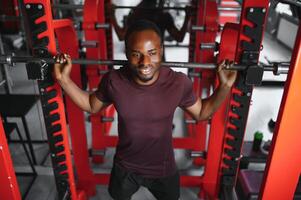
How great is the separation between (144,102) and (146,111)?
0.16 ft

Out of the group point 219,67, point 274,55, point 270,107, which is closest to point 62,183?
point 219,67

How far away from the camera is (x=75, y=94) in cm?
156

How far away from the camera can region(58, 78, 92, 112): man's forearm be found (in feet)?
5.03

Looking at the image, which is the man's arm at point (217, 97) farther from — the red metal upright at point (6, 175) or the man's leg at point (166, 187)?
the red metal upright at point (6, 175)

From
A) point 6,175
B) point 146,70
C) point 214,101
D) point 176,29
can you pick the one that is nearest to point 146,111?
point 146,70

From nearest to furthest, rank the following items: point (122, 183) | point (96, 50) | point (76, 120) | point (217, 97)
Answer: point (217, 97) < point (122, 183) < point (76, 120) < point (96, 50)

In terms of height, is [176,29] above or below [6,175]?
above

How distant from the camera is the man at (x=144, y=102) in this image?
1322 millimetres

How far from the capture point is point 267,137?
3.29 m

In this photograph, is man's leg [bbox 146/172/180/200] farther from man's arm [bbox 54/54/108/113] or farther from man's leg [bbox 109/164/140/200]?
man's arm [bbox 54/54/108/113]

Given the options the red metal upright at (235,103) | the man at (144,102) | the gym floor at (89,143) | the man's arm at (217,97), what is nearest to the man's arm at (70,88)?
the man at (144,102)

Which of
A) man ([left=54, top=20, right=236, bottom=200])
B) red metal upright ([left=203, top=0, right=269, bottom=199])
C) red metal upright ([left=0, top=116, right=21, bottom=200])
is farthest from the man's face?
red metal upright ([left=0, top=116, right=21, bottom=200])

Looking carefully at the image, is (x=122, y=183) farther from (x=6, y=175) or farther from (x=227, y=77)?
(x=227, y=77)

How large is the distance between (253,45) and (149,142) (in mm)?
730
